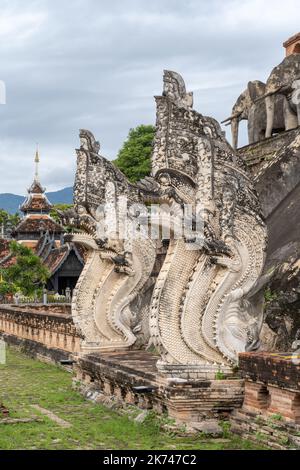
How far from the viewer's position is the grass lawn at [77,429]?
8173mm

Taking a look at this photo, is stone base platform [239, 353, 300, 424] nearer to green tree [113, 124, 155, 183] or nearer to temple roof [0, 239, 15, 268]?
green tree [113, 124, 155, 183]

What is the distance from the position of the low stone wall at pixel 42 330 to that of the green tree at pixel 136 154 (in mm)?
13431

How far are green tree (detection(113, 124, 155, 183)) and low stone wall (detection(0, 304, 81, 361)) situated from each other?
13.4 metres

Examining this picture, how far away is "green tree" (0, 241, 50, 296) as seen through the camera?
105 feet

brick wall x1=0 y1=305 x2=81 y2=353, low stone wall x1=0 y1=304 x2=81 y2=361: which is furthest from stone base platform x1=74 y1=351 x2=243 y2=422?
low stone wall x1=0 y1=304 x2=81 y2=361

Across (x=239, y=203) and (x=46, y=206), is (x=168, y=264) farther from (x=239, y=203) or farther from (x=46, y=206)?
(x=46, y=206)

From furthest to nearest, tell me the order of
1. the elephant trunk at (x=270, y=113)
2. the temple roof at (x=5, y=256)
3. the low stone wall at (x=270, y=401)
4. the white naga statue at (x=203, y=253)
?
the temple roof at (x=5, y=256), the elephant trunk at (x=270, y=113), the white naga statue at (x=203, y=253), the low stone wall at (x=270, y=401)

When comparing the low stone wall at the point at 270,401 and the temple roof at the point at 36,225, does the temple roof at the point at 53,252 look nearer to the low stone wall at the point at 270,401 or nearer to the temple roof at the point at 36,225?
the temple roof at the point at 36,225

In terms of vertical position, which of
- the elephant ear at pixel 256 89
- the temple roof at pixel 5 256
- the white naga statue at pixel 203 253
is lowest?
the white naga statue at pixel 203 253

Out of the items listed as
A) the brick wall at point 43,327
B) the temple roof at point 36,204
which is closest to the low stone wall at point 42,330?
the brick wall at point 43,327

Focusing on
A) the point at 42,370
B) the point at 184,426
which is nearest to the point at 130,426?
the point at 184,426

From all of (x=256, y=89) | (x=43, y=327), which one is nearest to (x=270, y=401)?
(x=43, y=327)

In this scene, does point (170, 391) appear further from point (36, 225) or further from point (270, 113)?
point (36, 225)
